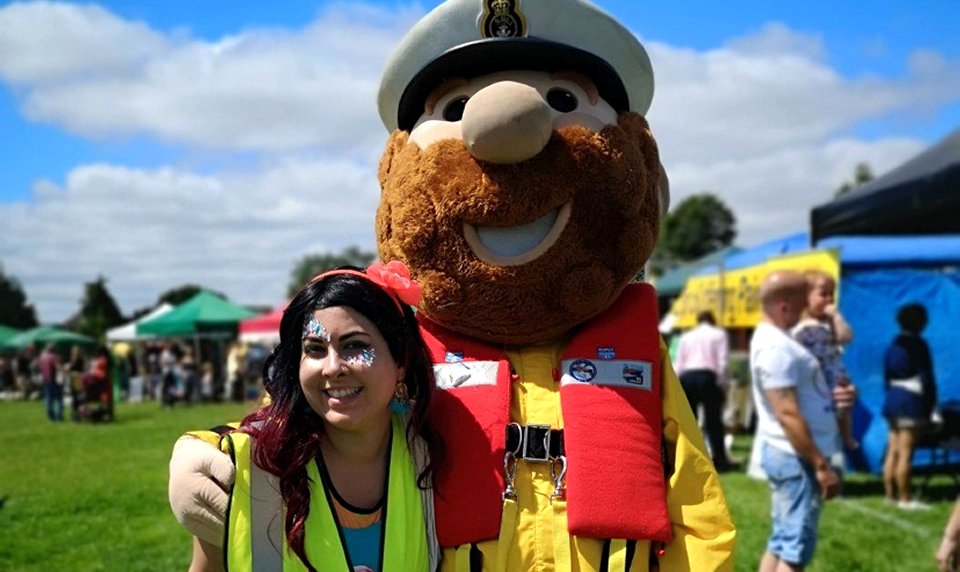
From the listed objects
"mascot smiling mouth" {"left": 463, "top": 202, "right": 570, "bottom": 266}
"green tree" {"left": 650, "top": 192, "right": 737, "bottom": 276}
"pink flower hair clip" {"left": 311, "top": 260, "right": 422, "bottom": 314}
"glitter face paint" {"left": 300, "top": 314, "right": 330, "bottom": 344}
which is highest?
"green tree" {"left": 650, "top": 192, "right": 737, "bottom": 276}

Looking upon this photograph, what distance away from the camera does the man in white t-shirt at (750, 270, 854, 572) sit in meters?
3.92

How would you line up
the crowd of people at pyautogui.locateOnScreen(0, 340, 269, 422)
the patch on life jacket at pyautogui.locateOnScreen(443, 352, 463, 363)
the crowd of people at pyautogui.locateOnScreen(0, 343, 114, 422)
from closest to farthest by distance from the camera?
1. the patch on life jacket at pyautogui.locateOnScreen(443, 352, 463, 363)
2. the crowd of people at pyautogui.locateOnScreen(0, 343, 114, 422)
3. the crowd of people at pyautogui.locateOnScreen(0, 340, 269, 422)

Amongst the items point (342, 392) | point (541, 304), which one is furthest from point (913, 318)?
point (342, 392)

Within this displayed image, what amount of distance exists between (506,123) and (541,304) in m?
0.47

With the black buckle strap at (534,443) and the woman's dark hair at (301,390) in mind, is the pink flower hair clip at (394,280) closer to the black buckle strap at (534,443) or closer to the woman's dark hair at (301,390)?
the woman's dark hair at (301,390)

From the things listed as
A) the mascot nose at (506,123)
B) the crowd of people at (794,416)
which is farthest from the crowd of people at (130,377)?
the mascot nose at (506,123)

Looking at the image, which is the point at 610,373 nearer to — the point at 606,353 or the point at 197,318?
the point at 606,353

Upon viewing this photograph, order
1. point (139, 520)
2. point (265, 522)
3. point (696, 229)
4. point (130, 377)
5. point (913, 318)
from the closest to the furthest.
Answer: point (265, 522)
point (139, 520)
point (913, 318)
point (130, 377)
point (696, 229)

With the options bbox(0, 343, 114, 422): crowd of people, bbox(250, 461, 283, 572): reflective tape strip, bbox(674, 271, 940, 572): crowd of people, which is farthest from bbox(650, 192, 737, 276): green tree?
bbox(250, 461, 283, 572): reflective tape strip

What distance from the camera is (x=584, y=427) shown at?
2.17 metres

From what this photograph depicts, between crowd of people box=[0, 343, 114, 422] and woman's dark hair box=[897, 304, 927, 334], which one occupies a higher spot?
woman's dark hair box=[897, 304, 927, 334]

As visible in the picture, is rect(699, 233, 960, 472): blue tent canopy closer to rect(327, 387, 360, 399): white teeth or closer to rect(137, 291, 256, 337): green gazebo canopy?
rect(327, 387, 360, 399): white teeth

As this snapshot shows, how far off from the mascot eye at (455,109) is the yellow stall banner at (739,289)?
6.14m

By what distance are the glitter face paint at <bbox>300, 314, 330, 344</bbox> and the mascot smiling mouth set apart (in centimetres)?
45
